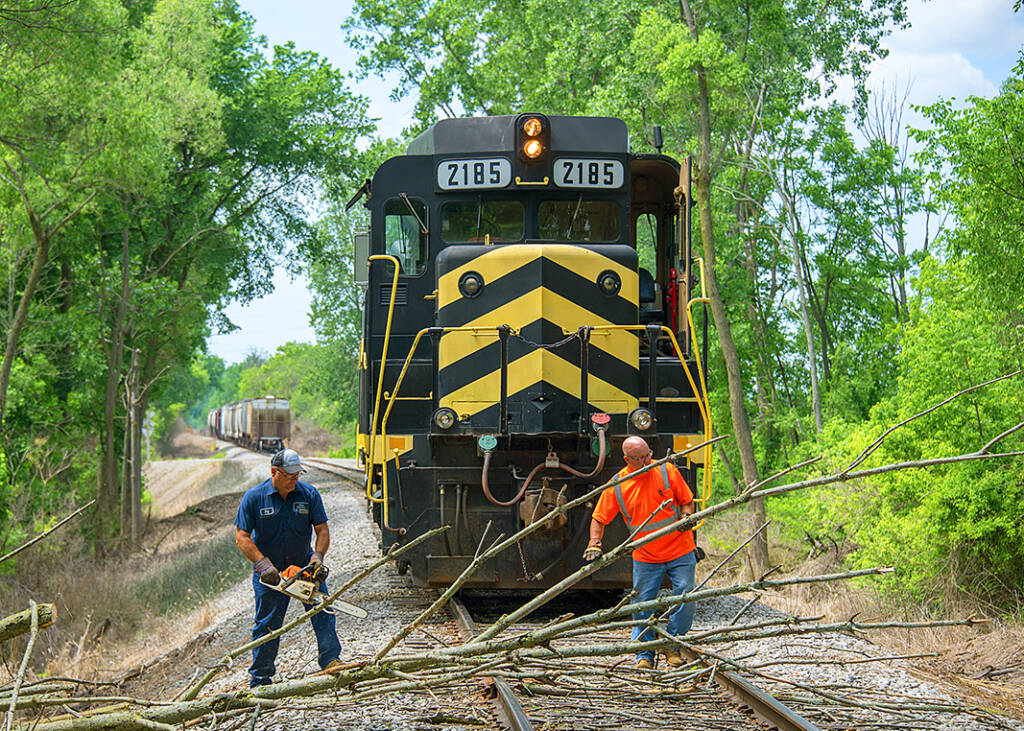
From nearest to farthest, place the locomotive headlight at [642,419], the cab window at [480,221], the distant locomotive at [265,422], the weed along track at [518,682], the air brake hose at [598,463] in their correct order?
the weed along track at [518,682] → the air brake hose at [598,463] → the locomotive headlight at [642,419] → the cab window at [480,221] → the distant locomotive at [265,422]

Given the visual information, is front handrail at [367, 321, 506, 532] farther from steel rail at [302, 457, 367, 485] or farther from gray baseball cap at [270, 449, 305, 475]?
steel rail at [302, 457, 367, 485]

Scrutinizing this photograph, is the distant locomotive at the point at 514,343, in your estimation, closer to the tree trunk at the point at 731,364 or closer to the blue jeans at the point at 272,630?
the blue jeans at the point at 272,630

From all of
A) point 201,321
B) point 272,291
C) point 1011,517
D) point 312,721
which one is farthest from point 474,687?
point 272,291

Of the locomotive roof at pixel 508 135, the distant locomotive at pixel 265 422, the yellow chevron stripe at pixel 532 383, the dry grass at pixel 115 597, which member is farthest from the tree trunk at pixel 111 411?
the distant locomotive at pixel 265 422

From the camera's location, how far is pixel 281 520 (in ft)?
21.6

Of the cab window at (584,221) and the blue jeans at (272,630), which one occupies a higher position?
the cab window at (584,221)

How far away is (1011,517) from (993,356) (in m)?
1.72

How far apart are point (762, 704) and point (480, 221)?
5.01 m

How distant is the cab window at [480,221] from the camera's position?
894cm

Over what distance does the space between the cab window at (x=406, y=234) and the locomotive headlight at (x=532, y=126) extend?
1.13 metres

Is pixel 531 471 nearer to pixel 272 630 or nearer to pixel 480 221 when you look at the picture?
pixel 480 221

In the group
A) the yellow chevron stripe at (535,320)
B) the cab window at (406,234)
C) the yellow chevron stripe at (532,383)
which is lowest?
the yellow chevron stripe at (532,383)

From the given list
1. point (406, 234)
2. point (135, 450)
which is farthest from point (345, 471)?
point (406, 234)

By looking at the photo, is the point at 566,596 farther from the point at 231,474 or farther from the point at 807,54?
the point at 231,474
